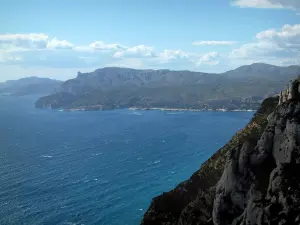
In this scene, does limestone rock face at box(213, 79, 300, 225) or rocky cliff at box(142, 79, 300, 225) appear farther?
rocky cliff at box(142, 79, 300, 225)

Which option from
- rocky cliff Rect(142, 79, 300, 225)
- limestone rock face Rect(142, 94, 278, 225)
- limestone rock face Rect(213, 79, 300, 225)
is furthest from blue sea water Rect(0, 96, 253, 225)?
limestone rock face Rect(213, 79, 300, 225)

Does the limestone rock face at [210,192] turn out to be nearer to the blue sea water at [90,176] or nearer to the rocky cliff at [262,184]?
the rocky cliff at [262,184]

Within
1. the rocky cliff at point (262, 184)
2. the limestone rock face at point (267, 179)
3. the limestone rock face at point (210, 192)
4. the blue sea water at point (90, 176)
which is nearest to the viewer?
the limestone rock face at point (267, 179)

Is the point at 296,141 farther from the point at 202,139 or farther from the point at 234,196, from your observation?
the point at 202,139

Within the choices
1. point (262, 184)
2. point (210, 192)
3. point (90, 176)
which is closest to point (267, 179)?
point (262, 184)

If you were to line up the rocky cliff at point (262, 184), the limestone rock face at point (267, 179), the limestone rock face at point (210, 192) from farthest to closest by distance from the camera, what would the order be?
the limestone rock face at point (210, 192), the rocky cliff at point (262, 184), the limestone rock face at point (267, 179)

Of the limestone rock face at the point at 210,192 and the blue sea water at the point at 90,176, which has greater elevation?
the limestone rock face at the point at 210,192

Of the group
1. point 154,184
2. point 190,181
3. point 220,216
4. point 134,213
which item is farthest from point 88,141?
point 220,216

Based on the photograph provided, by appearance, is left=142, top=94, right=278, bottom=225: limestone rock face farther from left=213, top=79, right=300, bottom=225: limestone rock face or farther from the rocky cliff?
left=213, top=79, right=300, bottom=225: limestone rock face

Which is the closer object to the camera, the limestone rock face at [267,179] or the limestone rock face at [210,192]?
the limestone rock face at [267,179]

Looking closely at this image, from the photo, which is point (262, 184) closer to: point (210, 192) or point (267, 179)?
point (267, 179)

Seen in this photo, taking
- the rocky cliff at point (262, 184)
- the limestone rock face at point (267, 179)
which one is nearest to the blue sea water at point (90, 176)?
the rocky cliff at point (262, 184)
